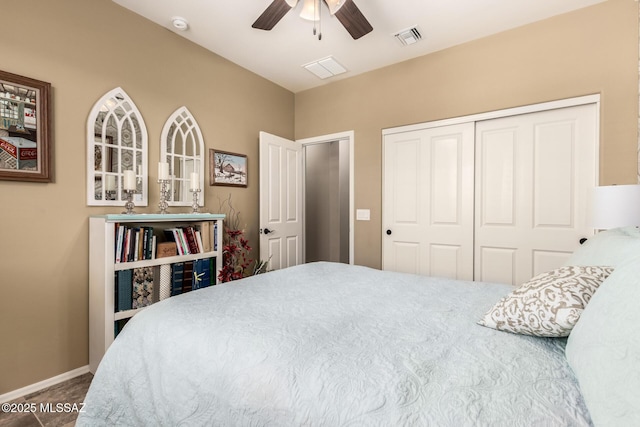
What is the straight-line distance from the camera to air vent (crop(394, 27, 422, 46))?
8.97 feet

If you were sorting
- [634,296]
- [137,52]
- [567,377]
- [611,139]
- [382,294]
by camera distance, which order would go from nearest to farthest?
[634,296], [567,377], [382,294], [611,139], [137,52]

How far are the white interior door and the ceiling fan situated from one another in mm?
1380

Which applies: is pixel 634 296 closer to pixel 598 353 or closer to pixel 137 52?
pixel 598 353

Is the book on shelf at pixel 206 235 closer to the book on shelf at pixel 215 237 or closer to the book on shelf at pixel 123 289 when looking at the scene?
the book on shelf at pixel 215 237

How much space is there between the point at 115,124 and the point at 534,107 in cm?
344

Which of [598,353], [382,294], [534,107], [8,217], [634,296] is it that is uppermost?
[534,107]

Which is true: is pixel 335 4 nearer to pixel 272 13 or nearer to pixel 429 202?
pixel 272 13

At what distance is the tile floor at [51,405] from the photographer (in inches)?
66.9

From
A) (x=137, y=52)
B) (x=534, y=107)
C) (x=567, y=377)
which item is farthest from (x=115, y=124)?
(x=534, y=107)

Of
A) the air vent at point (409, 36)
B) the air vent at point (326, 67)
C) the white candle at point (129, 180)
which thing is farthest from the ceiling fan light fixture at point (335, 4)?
the white candle at point (129, 180)

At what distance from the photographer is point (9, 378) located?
1.92 meters

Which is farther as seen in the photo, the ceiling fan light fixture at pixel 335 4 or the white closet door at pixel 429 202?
the white closet door at pixel 429 202

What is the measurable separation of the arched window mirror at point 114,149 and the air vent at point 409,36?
93.2 inches

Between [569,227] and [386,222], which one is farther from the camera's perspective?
[386,222]
